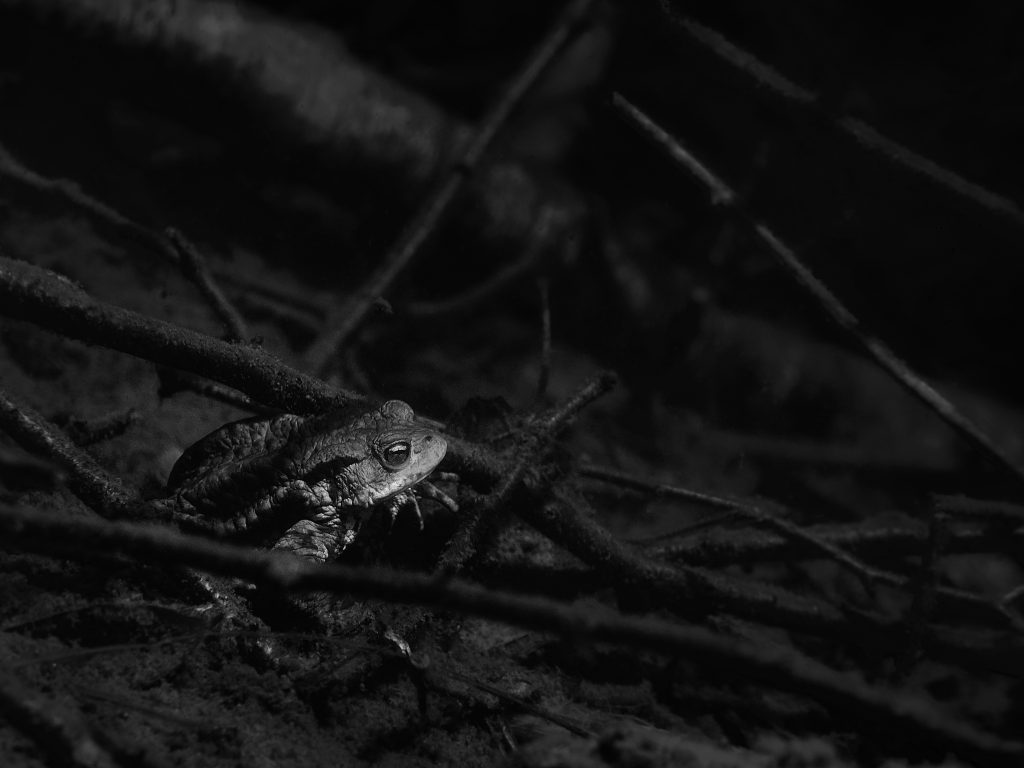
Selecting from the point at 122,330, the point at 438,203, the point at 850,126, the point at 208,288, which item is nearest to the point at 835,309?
the point at 850,126

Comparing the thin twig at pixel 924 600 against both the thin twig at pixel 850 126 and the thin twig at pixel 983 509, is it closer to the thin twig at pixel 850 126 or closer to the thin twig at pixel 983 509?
the thin twig at pixel 983 509

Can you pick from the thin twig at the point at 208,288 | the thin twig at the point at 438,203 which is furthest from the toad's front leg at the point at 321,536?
the thin twig at the point at 208,288

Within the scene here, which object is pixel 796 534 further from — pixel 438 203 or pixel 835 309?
pixel 438 203

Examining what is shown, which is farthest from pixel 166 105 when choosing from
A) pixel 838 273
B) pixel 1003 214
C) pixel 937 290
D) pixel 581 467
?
pixel 937 290

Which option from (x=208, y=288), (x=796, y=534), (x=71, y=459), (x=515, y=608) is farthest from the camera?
(x=796, y=534)

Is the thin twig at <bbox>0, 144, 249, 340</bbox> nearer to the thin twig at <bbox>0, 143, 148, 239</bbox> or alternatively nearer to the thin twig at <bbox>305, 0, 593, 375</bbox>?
the thin twig at <bbox>0, 143, 148, 239</bbox>

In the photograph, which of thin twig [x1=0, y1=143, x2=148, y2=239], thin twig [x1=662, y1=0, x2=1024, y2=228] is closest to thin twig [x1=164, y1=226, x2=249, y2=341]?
thin twig [x1=0, y1=143, x2=148, y2=239]

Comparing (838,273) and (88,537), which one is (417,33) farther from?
(88,537)
